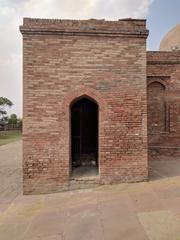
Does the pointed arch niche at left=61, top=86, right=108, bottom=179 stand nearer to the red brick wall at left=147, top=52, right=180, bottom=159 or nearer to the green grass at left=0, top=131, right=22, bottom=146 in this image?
the red brick wall at left=147, top=52, right=180, bottom=159

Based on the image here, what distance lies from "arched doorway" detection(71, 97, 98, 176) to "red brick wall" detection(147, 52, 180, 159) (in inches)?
133

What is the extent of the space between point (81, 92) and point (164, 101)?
5708 millimetres

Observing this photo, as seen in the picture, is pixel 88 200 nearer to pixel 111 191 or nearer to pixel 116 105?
pixel 111 191

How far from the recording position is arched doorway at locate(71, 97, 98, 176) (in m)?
8.67

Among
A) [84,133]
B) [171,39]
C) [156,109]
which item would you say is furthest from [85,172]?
[171,39]

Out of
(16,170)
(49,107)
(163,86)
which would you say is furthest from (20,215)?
(163,86)

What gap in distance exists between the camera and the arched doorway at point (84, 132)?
28.5 feet

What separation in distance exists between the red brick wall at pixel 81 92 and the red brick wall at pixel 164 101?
4.16 meters

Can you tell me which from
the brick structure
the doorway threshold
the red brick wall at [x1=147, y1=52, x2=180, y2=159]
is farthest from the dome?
the doorway threshold

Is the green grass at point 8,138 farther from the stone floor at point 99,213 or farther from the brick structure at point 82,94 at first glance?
the stone floor at point 99,213

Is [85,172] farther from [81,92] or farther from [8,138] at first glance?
[8,138]

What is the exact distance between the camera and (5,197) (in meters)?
6.54

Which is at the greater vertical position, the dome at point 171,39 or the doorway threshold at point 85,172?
the dome at point 171,39

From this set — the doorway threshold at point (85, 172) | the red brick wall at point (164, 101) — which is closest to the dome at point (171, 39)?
the red brick wall at point (164, 101)
